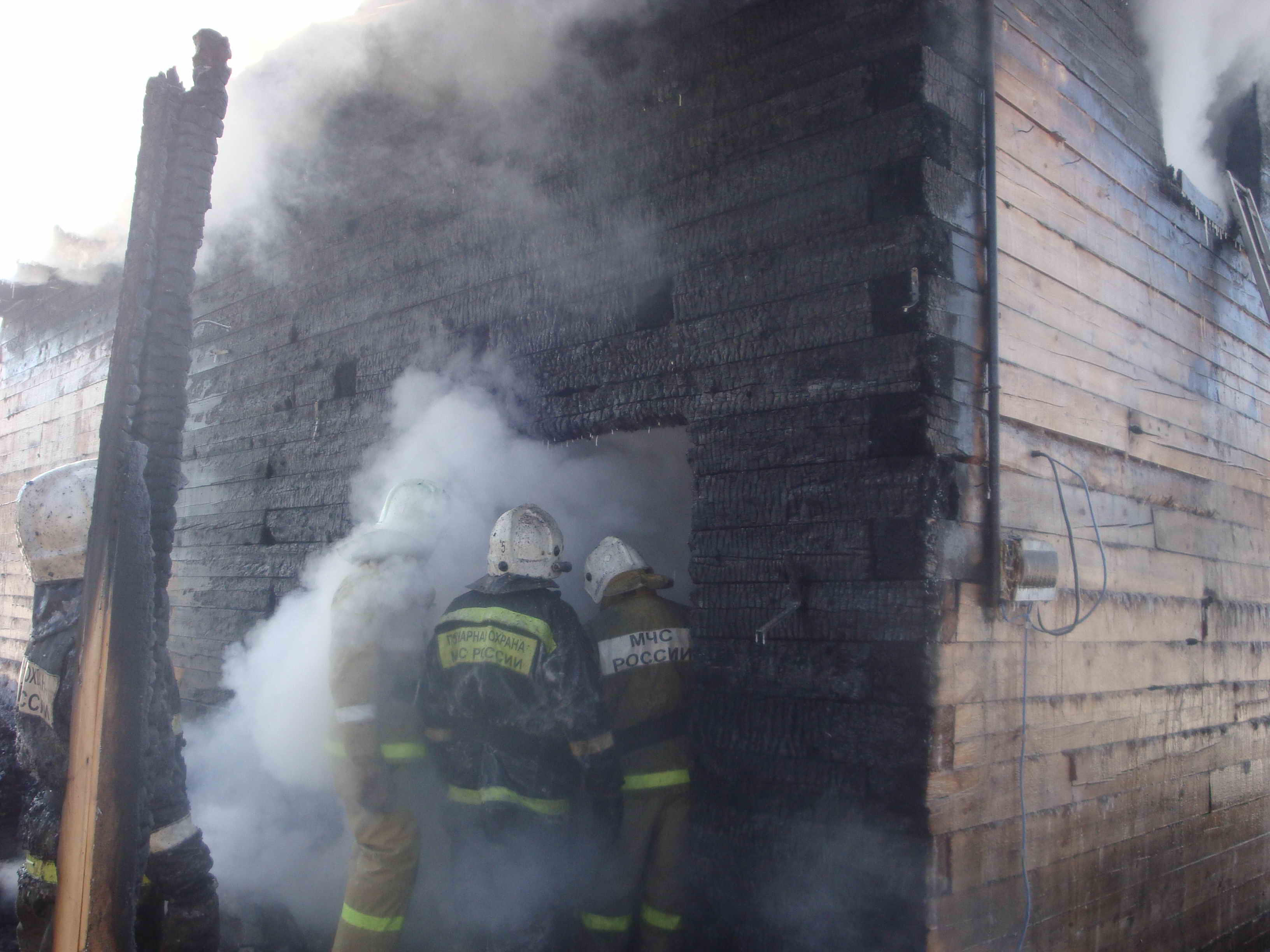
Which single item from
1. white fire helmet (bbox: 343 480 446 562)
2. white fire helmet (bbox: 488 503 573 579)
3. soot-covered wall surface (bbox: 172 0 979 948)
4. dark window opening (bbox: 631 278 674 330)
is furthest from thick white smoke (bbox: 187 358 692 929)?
dark window opening (bbox: 631 278 674 330)

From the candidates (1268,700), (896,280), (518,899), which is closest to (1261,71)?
(1268,700)

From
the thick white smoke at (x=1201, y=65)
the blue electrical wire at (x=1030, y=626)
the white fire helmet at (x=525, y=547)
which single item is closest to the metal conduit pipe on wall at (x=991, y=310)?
the blue electrical wire at (x=1030, y=626)

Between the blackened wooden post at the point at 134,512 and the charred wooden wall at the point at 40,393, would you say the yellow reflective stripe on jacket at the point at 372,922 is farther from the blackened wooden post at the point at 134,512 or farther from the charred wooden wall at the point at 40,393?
the charred wooden wall at the point at 40,393

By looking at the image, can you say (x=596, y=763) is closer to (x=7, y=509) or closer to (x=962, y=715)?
(x=962, y=715)

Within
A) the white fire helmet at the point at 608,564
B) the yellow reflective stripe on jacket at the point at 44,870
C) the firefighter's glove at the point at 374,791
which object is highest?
the white fire helmet at the point at 608,564

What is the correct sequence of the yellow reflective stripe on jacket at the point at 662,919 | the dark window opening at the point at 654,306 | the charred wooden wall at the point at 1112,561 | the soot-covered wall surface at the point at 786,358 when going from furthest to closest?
1. the dark window opening at the point at 654,306
2. the yellow reflective stripe on jacket at the point at 662,919
3. the charred wooden wall at the point at 1112,561
4. the soot-covered wall surface at the point at 786,358

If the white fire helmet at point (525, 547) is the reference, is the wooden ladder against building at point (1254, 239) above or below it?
above

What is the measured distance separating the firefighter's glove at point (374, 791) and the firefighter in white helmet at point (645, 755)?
3.14ft

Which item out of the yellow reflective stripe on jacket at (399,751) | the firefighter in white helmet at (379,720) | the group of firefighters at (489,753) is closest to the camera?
the group of firefighters at (489,753)

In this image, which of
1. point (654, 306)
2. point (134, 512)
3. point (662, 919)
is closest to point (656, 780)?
point (662, 919)

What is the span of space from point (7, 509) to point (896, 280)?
1034 centimetres

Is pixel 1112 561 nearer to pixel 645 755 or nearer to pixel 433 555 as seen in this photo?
pixel 645 755

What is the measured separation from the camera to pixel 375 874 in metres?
3.70

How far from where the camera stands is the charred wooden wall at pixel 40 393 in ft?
27.2
